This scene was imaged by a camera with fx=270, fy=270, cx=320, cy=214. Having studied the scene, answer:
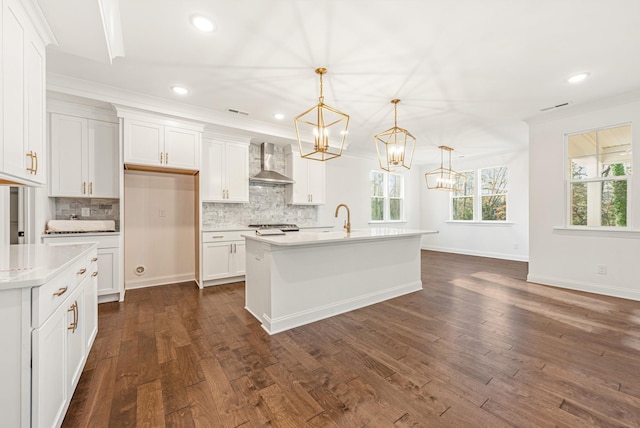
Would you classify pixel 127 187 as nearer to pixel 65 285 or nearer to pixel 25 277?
pixel 65 285

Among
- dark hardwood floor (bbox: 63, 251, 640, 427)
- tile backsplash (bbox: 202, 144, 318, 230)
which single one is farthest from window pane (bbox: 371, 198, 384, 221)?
dark hardwood floor (bbox: 63, 251, 640, 427)

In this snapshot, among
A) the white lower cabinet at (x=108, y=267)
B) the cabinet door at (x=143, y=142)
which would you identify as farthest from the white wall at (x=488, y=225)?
the white lower cabinet at (x=108, y=267)

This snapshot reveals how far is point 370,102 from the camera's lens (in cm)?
384

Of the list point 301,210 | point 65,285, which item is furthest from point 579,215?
point 65,285

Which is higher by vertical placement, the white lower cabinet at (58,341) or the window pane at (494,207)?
the window pane at (494,207)

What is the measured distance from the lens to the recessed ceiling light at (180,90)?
11.1ft

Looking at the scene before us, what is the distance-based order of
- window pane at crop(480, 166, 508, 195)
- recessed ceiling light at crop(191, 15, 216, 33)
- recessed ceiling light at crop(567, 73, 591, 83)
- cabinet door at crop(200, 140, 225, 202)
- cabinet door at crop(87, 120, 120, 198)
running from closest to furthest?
recessed ceiling light at crop(191, 15, 216, 33) → recessed ceiling light at crop(567, 73, 591, 83) → cabinet door at crop(87, 120, 120, 198) → cabinet door at crop(200, 140, 225, 202) → window pane at crop(480, 166, 508, 195)

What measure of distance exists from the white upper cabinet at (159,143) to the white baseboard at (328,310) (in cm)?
262

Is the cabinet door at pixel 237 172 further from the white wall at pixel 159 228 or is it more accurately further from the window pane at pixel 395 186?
the window pane at pixel 395 186

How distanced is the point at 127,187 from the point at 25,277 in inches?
139

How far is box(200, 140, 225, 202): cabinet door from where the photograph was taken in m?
4.43

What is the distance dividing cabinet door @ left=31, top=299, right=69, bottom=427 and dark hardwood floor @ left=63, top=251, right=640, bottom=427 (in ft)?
0.87

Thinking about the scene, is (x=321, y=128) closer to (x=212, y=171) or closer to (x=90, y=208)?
(x=212, y=171)

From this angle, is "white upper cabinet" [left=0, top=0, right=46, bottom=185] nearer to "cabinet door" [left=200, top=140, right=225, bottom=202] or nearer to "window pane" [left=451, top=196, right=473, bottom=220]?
"cabinet door" [left=200, top=140, right=225, bottom=202]
